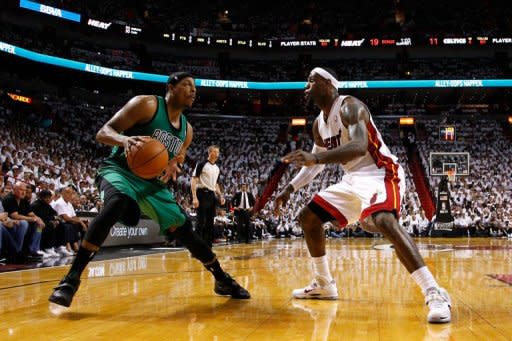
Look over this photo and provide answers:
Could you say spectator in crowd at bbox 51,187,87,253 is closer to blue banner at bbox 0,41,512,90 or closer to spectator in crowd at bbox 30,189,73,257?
spectator in crowd at bbox 30,189,73,257

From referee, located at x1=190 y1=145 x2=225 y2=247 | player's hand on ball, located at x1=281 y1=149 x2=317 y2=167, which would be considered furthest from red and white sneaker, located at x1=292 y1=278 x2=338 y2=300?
referee, located at x1=190 y1=145 x2=225 y2=247

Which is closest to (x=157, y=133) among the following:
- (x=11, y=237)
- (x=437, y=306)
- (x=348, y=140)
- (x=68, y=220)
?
(x=348, y=140)

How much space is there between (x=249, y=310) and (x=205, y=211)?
5019 millimetres

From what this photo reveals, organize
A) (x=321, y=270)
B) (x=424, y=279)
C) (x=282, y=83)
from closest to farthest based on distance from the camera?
(x=424, y=279) < (x=321, y=270) < (x=282, y=83)

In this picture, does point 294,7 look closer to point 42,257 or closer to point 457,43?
point 457,43

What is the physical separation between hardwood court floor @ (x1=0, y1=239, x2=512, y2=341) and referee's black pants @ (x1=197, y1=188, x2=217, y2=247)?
283cm

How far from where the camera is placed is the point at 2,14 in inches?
935

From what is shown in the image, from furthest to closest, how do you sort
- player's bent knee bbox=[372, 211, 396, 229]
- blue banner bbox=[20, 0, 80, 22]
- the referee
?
1. blue banner bbox=[20, 0, 80, 22]
2. the referee
3. player's bent knee bbox=[372, 211, 396, 229]

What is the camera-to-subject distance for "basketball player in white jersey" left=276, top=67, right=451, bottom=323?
2826mm

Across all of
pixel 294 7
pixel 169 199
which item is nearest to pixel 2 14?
pixel 294 7

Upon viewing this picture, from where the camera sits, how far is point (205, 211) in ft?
26.1

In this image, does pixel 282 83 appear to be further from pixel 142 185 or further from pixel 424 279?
pixel 424 279

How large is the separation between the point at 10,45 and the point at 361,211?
20.9 meters

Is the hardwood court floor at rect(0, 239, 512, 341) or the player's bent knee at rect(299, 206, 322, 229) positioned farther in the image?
the player's bent knee at rect(299, 206, 322, 229)
